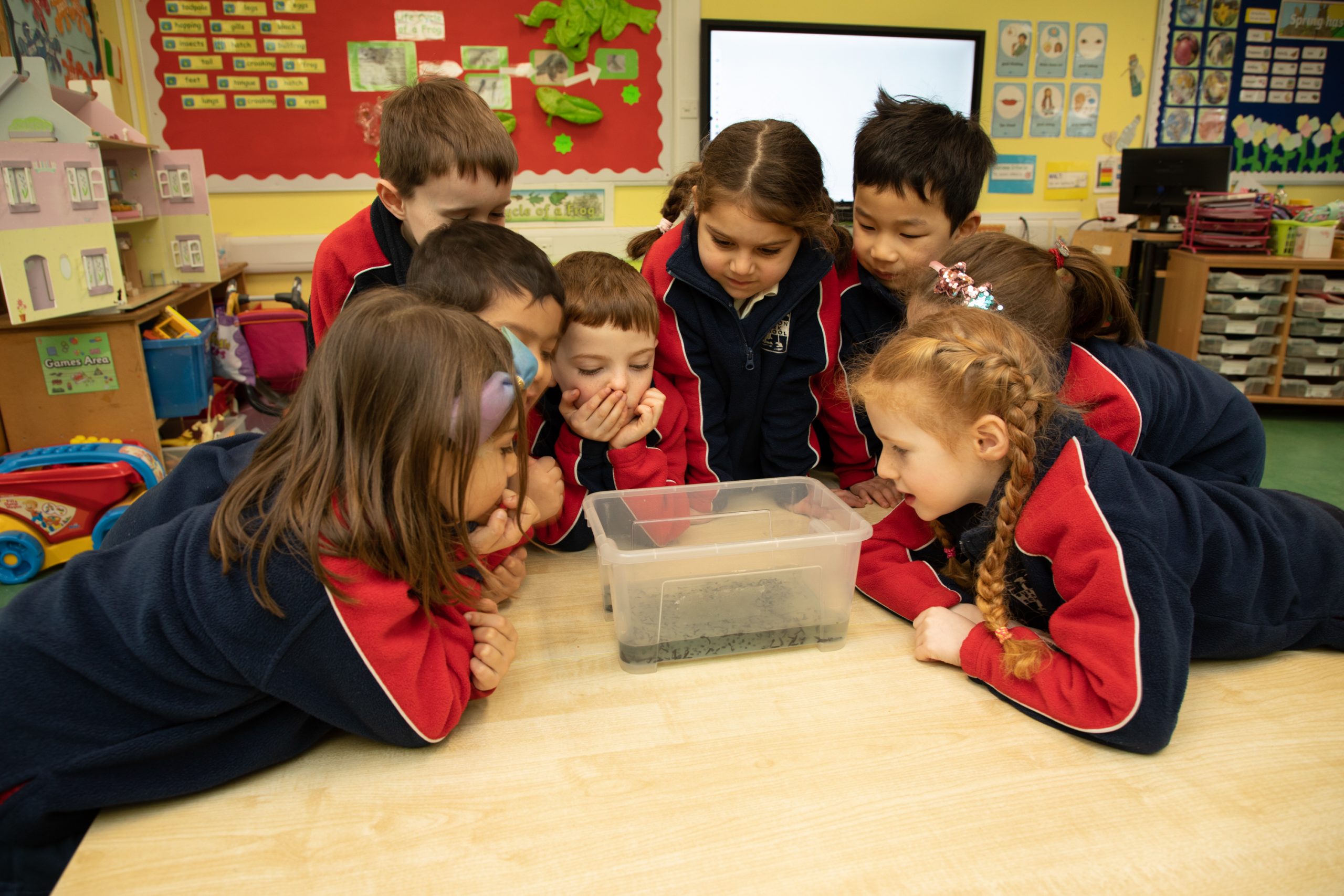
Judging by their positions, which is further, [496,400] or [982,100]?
[982,100]

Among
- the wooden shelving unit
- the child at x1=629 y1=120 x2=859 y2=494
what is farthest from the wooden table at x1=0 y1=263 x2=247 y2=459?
the wooden shelving unit

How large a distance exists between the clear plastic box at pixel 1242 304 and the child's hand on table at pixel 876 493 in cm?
277

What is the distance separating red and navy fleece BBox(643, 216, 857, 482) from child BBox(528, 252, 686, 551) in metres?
0.13

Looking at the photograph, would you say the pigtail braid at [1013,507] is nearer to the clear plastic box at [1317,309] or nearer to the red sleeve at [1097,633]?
the red sleeve at [1097,633]

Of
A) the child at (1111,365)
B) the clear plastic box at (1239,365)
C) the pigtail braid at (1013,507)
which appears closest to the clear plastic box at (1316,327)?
the clear plastic box at (1239,365)

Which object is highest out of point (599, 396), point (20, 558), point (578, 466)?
point (599, 396)

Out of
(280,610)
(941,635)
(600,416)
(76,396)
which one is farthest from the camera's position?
(76,396)

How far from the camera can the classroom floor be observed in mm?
2689

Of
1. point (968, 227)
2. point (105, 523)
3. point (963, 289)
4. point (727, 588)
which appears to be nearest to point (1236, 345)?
point (968, 227)

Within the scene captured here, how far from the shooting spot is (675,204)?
1657 millimetres

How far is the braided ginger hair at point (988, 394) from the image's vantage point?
2.91ft

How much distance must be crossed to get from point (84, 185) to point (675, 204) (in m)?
1.48

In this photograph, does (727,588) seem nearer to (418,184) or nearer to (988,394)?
(988,394)

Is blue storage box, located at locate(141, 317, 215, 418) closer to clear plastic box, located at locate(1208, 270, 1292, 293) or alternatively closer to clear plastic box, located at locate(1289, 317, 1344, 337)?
clear plastic box, located at locate(1208, 270, 1292, 293)
